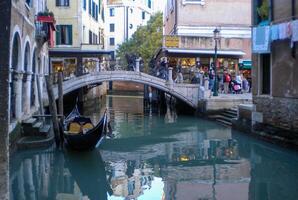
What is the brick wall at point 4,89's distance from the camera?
10.2 feet

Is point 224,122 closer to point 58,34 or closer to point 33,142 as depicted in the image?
point 33,142

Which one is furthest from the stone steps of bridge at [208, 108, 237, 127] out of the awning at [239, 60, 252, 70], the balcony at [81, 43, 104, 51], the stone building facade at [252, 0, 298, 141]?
the balcony at [81, 43, 104, 51]

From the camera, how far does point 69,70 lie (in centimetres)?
2377

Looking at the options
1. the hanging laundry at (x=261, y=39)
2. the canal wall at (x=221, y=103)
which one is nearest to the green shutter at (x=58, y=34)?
the canal wall at (x=221, y=103)

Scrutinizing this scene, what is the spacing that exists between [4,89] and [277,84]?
971 cm

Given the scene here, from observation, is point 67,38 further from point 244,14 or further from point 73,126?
point 73,126

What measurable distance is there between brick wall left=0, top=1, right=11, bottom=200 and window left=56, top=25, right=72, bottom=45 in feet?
74.1

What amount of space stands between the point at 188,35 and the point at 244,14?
3.38m

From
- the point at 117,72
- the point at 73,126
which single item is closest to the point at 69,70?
the point at 117,72

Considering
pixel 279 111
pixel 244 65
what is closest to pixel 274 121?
pixel 279 111

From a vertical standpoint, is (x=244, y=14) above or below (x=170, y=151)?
above

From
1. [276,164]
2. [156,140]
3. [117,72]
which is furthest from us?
[117,72]

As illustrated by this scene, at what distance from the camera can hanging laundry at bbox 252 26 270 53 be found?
12297mm

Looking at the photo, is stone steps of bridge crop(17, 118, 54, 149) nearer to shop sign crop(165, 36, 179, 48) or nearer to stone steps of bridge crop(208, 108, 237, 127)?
stone steps of bridge crop(208, 108, 237, 127)
